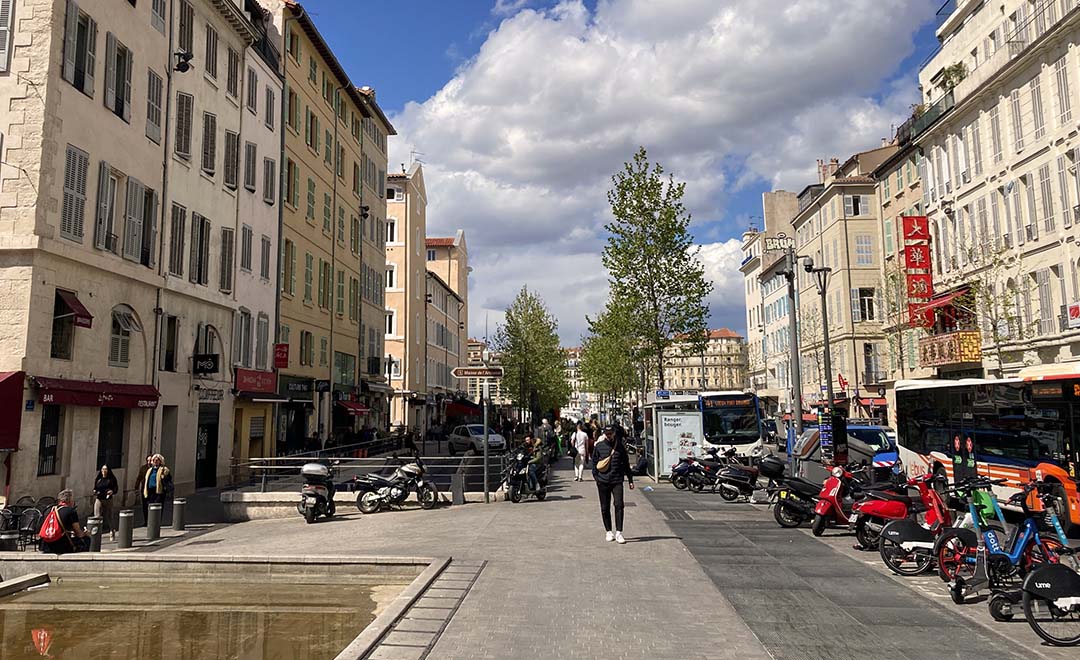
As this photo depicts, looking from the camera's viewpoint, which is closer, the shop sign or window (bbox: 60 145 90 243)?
window (bbox: 60 145 90 243)

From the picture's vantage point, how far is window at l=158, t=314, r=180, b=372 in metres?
20.4

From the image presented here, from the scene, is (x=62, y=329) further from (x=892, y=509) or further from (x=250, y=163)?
(x=892, y=509)

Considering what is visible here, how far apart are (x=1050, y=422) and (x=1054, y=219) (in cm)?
1744

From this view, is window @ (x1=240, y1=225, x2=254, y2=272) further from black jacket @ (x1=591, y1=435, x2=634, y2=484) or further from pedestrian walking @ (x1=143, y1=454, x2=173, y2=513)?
black jacket @ (x1=591, y1=435, x2=634, y2=484)

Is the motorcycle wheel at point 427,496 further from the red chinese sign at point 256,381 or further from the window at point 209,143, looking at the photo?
the window at point 209,143

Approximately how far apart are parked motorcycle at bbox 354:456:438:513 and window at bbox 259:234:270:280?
13.5 metres

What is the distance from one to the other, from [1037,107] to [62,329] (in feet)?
106

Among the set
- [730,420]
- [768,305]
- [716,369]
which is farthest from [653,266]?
[716,369]

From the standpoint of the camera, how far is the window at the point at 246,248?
84.3 ft

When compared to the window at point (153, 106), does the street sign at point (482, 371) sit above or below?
below

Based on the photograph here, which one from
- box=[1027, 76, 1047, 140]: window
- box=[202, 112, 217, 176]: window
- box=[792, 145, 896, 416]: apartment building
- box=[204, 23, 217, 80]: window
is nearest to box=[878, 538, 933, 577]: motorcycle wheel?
box=[202, 112, 217, 176]: window

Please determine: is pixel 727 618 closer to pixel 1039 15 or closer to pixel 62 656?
pixel 62 656

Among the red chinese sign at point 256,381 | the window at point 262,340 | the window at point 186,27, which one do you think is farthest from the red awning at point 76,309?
the window at point 262,340

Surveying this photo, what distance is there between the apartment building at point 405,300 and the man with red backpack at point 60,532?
38464 mm
